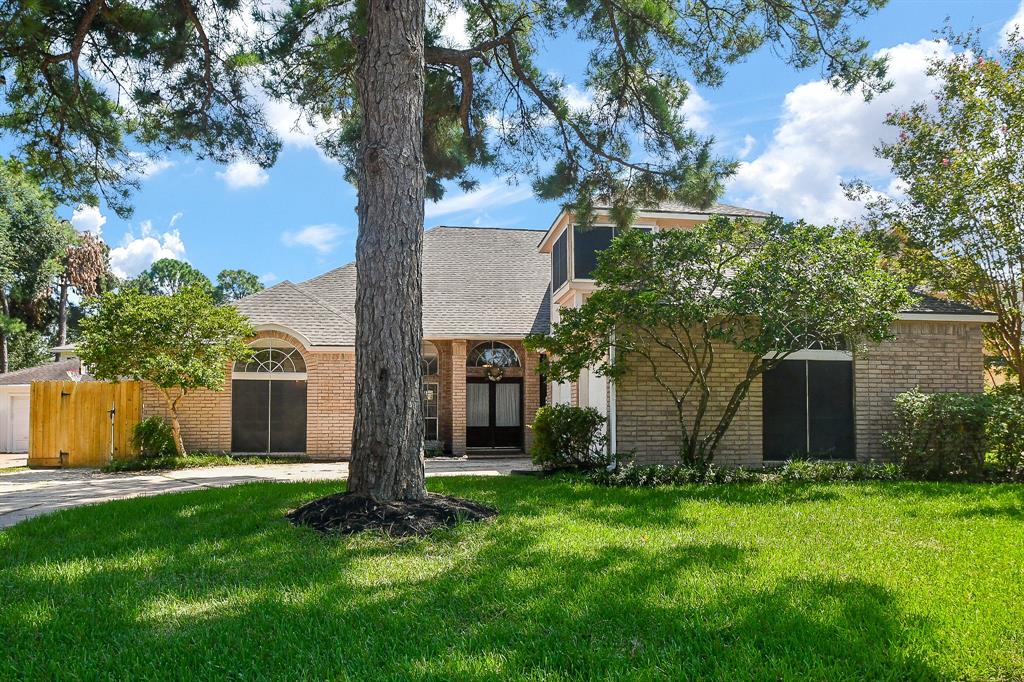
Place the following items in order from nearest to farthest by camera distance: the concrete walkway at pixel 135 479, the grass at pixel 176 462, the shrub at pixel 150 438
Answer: the concrete walkway at pixel 135 479 < the grass at pixel 176 462 < the shrub at pixel 150 438

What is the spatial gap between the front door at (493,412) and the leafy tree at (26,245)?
20.3 metres

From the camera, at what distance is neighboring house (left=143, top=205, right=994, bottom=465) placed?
13102 mm

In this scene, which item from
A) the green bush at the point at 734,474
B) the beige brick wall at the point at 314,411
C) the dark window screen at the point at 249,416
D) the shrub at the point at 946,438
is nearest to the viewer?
the green bush at the point at 734,474

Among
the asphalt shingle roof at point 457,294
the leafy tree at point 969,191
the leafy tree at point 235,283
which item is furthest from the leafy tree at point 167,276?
the leafy tree at point 969,191

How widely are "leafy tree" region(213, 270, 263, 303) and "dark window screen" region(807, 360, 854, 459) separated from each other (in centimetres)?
4790

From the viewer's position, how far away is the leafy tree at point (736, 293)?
10.3 m

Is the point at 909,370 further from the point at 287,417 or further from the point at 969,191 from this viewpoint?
the point at 287,417

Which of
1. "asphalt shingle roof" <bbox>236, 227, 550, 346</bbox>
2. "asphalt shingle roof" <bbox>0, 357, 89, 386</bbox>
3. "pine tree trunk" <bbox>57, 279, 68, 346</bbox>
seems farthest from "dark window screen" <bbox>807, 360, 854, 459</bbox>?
"pine tree trunk" <bbox>57, 279, 68, 346</bbox>

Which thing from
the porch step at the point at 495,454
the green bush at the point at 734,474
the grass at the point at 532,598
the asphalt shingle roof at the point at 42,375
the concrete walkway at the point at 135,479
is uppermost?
the asphalt shingle roof at the point at 42,375

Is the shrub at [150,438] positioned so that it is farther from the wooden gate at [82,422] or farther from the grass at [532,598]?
the grass at [532,598]

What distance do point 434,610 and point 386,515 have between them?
2.68m

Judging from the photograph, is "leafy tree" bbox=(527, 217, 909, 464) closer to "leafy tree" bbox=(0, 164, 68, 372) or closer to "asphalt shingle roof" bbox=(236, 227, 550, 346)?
"asphalt shingle roof" bbox=(236, 227, 550, 346)

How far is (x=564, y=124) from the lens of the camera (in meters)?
12.6

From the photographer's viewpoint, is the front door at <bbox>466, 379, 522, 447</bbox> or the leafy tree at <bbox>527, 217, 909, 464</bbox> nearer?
the leafy tree at <bbox>527, 217, 909, 464</bbox>
